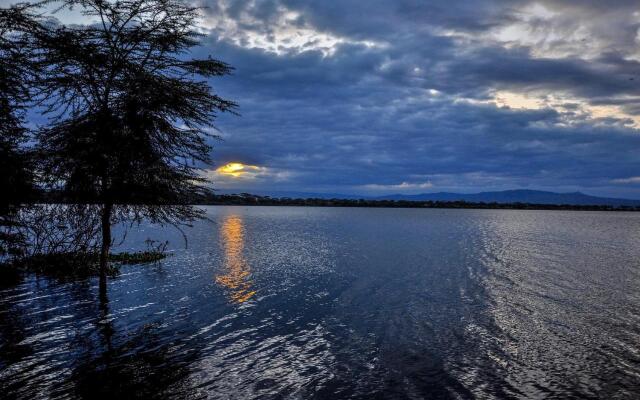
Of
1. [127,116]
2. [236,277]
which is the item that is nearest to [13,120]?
[127,116]

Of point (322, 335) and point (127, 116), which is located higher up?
point (127, 116)

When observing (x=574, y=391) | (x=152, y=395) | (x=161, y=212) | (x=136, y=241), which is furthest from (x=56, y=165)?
(x=136, y=241)

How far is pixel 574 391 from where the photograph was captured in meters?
12.5

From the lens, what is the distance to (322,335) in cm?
1741

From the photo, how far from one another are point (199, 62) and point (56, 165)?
25.5 ft

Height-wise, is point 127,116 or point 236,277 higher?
point 127,116

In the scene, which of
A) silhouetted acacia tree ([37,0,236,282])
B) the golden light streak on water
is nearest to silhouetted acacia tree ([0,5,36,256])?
silhouetted acacia tree ([37,0,236,282])

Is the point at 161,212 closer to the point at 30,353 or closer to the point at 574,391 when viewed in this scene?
the point at 30,353

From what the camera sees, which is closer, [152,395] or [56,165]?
[152,395]

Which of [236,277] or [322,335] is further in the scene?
[236,277]

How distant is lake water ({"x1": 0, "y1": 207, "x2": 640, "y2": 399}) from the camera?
41.0 feet

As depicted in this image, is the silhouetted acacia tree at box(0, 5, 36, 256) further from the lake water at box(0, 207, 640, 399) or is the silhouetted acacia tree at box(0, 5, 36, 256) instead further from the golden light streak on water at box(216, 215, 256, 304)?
the golden light streak on water at box(216, 215, 256, 304)

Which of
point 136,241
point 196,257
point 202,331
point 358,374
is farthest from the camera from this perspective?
point 136,241

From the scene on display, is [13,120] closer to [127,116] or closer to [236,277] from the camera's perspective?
[127,116]
